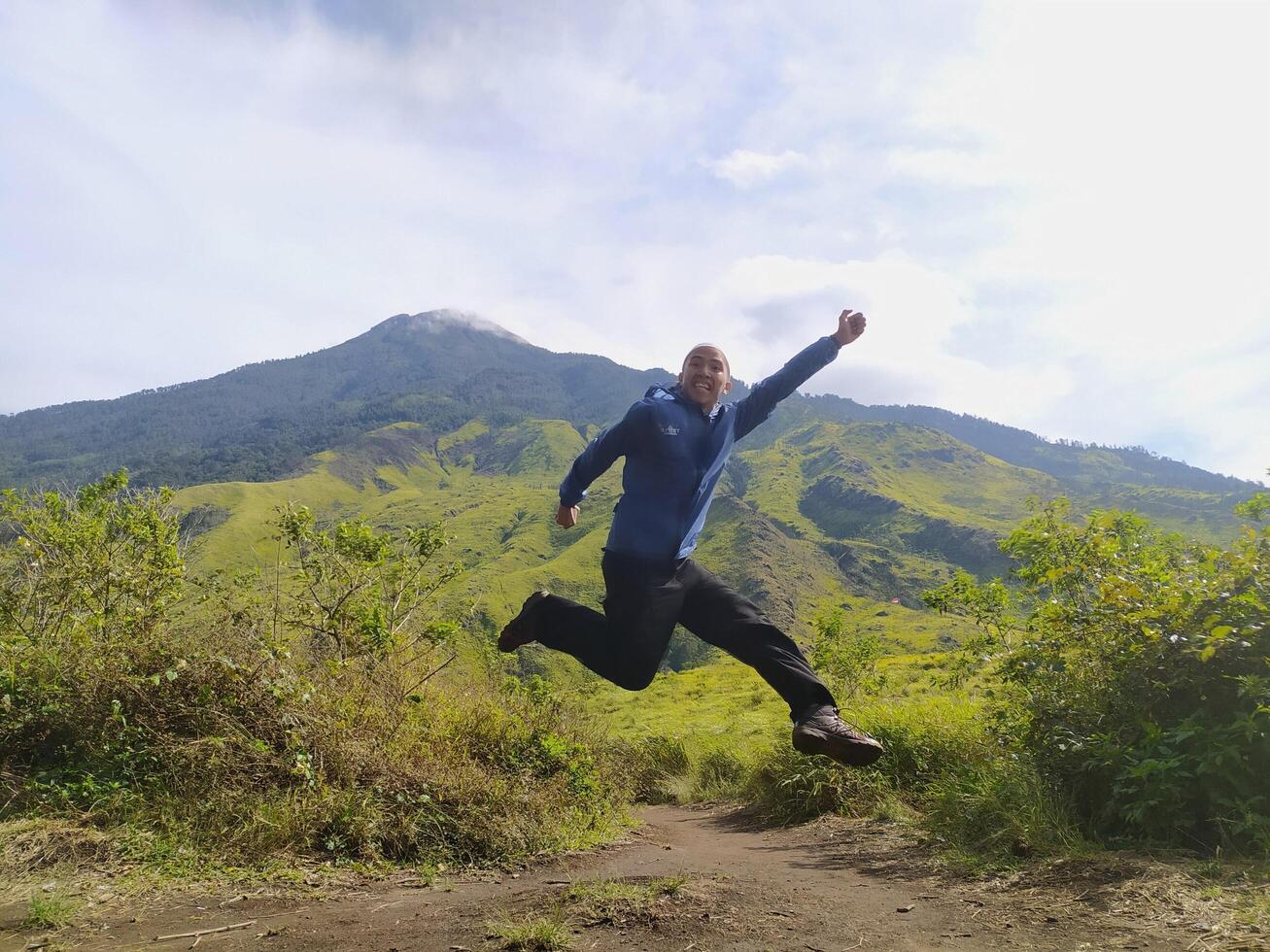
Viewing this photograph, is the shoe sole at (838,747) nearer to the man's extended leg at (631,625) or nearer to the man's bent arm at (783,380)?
the man's extended leg at (631,625)

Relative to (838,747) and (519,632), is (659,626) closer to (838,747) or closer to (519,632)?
(519,632)

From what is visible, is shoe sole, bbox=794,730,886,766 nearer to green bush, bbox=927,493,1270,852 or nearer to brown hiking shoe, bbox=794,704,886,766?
brown hiking shoe, bbox=794,704,886,766

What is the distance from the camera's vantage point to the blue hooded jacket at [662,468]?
4617mm

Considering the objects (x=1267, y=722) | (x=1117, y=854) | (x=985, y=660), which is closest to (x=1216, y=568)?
(x=1267, y=722)

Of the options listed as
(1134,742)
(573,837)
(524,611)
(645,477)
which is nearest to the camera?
(1134,742)

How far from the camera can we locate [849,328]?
546 cm

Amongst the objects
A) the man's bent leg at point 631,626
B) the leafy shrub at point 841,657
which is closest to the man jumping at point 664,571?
the man's bent leg at point 631,626

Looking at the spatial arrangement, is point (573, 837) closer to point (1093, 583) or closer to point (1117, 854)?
point (1117, 854)

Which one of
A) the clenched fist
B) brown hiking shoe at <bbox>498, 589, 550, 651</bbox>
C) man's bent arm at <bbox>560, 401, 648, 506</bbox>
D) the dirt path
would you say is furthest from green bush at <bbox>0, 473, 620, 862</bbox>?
the clenched fist

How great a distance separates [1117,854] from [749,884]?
208cm

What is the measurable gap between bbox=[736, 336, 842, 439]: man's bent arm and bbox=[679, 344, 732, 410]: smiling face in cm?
28

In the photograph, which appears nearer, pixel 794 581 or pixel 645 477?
pixel 645 477

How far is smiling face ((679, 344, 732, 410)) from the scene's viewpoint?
504 centimetres

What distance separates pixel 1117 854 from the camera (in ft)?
12.5
